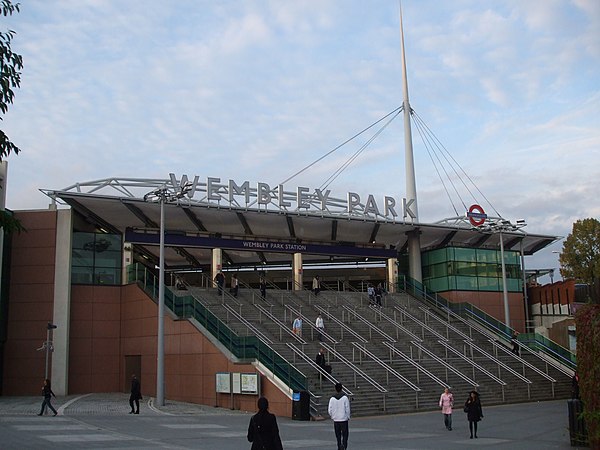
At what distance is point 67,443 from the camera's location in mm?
17188

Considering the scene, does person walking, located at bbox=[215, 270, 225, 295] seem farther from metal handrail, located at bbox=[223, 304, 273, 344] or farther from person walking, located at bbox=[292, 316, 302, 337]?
person walking, located at bbox=[292, 316, 302, 337]

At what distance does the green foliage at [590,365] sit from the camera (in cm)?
1452

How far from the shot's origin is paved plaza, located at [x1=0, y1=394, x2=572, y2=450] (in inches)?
687

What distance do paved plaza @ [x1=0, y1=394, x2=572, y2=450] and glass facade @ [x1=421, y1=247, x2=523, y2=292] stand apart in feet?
59.5

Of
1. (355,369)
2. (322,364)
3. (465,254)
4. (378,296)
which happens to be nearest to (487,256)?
(465,254)

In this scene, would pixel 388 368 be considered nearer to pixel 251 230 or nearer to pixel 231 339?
pixel 231 339

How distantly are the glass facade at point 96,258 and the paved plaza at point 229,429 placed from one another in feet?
34.0

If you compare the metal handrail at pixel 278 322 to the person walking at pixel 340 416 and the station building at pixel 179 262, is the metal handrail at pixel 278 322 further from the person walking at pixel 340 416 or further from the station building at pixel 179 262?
the person walking at pixel 340 416

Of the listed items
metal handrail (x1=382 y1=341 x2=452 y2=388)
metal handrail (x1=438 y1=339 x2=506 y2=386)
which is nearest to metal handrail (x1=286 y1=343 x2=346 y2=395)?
metal handrail (x1=382 y1=341 x2=452 y2=388)

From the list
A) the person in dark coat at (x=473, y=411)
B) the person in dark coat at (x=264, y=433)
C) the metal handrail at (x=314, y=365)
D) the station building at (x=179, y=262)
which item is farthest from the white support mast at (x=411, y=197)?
the person in dark coat at (x=264, y=433)

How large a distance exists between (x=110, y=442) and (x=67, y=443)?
1.02 metres

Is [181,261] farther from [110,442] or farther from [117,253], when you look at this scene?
[110,442]

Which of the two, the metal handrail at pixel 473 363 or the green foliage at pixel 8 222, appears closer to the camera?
the green foliage at pixel 8 222

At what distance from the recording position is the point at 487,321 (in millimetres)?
41344
